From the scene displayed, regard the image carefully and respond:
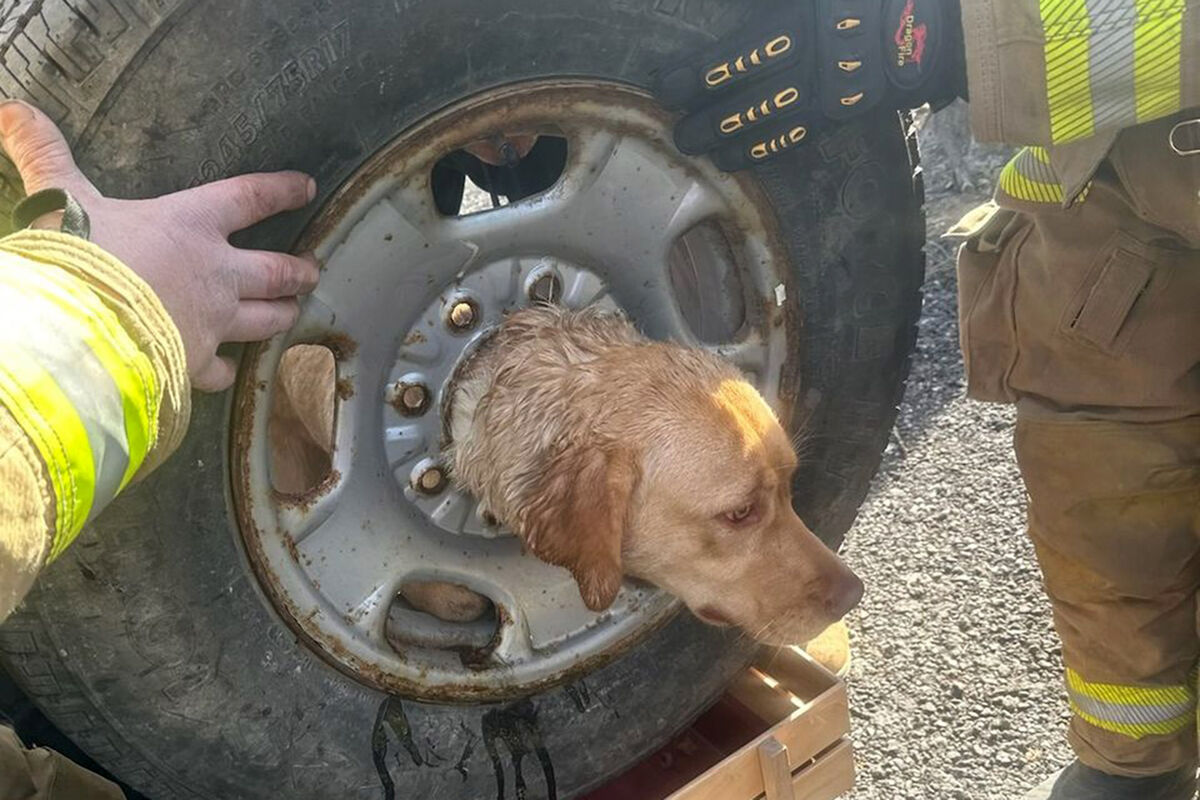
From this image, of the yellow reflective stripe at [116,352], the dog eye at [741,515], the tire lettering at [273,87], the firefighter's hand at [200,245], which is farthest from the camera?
the dog eye at [741,515]

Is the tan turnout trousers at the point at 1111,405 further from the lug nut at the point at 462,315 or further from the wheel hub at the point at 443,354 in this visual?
the lug nut at the point at 462,315

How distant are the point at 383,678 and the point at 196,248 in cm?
106

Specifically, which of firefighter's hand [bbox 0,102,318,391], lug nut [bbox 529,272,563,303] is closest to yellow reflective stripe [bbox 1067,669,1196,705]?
lug nut [bbox 529,272,563,303]

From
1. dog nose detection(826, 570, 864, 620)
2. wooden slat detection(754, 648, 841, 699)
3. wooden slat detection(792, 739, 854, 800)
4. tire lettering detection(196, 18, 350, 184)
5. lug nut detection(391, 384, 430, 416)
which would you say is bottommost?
wooden slat detection(792, 739, 854, 800)

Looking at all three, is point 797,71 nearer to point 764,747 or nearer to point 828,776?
point 764,747

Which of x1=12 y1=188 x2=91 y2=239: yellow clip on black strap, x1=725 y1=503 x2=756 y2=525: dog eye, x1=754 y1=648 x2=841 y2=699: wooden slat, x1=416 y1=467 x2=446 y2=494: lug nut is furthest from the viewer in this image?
x1=754 y1=648 x2=841 y2=699: wooden slat

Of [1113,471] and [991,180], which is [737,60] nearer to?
[1113,471]

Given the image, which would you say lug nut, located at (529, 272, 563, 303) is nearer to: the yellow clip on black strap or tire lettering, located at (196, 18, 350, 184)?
tire lettering, located at (196, 18, 350, 184)

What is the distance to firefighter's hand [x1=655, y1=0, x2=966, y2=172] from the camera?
2191 millimetres

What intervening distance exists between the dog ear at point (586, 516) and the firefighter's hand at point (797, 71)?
2.32 feet

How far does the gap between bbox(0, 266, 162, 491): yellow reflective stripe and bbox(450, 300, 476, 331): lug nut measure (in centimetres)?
94

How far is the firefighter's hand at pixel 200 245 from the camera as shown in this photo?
170 cm

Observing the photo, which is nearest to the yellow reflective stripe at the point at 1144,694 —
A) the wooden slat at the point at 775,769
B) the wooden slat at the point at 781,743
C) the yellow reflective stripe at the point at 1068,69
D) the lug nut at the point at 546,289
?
the wooden slat at the point at 781,743

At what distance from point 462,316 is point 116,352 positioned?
105cm
